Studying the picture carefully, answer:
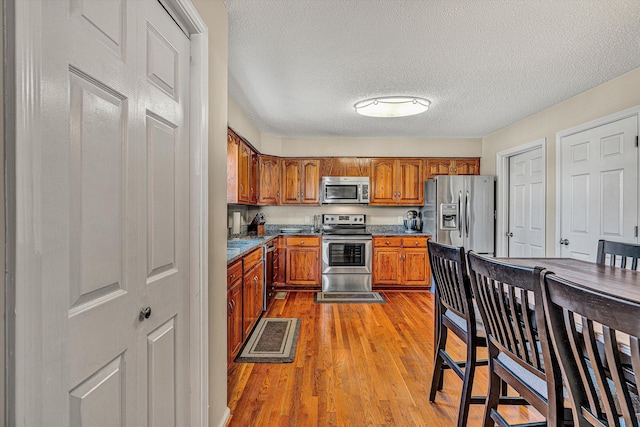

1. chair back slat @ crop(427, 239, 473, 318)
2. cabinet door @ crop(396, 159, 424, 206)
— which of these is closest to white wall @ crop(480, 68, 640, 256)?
cabinet door @ crop(396, 159, 424, 206)

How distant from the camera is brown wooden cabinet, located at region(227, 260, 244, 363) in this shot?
239cm

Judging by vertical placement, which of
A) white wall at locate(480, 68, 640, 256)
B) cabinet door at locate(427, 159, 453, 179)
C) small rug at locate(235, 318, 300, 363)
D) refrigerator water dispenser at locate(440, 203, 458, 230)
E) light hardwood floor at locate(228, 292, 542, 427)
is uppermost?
white wall at locate(480, 68, 640, 256)

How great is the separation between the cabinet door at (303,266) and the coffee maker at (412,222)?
5.20ft

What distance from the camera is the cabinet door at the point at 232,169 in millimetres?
3394

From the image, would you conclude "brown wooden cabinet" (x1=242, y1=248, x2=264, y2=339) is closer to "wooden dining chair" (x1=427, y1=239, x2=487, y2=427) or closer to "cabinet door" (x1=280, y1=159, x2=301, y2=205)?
"wooden dining chair" (x1=427, y1=239, x2=487, y2=427)

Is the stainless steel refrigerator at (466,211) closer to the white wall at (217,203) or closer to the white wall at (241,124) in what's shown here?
the white wall at (241,124)

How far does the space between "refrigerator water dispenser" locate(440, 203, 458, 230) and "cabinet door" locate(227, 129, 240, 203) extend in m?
2.95

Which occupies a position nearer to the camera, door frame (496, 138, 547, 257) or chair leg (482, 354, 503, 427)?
chair leg (482, 354, 503, 427)

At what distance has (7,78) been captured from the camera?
61 cm

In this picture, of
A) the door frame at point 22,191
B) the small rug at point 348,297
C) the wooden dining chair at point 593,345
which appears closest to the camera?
the door frame at point 22,191

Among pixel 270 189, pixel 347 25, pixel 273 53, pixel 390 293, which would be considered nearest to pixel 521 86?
pixel 347 25

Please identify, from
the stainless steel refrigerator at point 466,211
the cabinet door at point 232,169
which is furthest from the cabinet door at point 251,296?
the stainless steel refrigerator at point 466,211

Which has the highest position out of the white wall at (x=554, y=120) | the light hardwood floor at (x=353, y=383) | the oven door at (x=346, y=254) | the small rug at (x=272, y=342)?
the white wall at (x=554, y=120)

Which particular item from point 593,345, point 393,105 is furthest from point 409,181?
point 593,345
